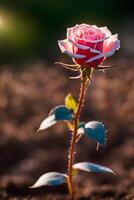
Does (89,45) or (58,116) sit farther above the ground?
(89,45)

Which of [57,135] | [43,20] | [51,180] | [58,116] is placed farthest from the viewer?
[43,20]

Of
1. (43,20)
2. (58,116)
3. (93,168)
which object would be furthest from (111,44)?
(43,20)

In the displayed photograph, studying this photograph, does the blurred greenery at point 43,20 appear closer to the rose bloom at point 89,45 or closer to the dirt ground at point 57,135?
the dirt ground at point 57,135

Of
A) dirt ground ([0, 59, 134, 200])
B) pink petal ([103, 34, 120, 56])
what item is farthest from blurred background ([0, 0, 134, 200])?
pink petal ([103, 34, 120, 56])

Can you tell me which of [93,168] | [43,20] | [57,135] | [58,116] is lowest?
[57,135]

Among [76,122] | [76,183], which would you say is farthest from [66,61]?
[76,122]

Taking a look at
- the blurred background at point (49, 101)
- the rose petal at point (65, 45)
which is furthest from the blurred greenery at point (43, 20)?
the rose petal at point (65, 45)

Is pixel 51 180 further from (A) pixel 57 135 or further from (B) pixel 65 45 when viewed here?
(A) pixel 57 135
